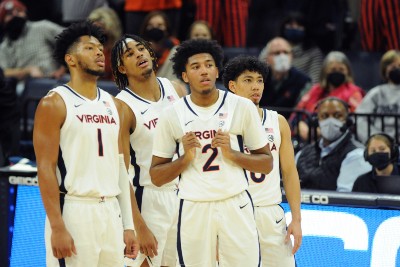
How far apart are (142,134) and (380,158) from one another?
245 cm

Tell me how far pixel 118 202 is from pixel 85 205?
0.84 feet

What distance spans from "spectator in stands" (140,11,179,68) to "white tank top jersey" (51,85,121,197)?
4.74 meters

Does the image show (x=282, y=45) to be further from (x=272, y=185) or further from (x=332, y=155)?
(x=272, y=185)

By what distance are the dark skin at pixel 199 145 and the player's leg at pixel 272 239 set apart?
54 centimetres

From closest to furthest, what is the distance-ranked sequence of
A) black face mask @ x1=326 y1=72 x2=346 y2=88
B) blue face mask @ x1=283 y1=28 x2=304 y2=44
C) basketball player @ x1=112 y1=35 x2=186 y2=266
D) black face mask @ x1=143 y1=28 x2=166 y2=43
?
basketball player @ x1=112 y1=35 x2=186 y2=266, black face mask @ x1=326 y1=72 x2=346 y2=88, black face mask @ x1=143 y1=28 x2=166 y2=43, blue face mask @ x1=283 y1=28 x2=304 y2=44

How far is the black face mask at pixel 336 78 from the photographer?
31.8 ft

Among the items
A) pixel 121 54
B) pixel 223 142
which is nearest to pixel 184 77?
pixel 223 142

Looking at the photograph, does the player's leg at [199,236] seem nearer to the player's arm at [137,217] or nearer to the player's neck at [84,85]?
the player's arm at [137,217]

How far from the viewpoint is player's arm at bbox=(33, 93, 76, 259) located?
5383 millimetres

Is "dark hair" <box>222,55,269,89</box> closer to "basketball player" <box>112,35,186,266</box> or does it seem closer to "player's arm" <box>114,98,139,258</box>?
"basketball player" <box>112,35,186,266</box>

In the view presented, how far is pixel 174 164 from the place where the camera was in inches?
218

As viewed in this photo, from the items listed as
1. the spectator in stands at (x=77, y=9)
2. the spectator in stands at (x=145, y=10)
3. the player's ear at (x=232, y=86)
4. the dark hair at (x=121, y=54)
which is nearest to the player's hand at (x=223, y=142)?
the player's ear at (x=232, y=86)

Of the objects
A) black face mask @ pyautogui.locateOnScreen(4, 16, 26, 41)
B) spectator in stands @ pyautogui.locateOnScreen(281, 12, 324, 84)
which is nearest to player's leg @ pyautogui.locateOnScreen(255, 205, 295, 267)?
spectator in stands @ pyautogui.locateOnScreen(281, 12, 324, 84)

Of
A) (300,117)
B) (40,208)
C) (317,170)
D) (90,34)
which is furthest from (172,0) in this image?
(90,34)
